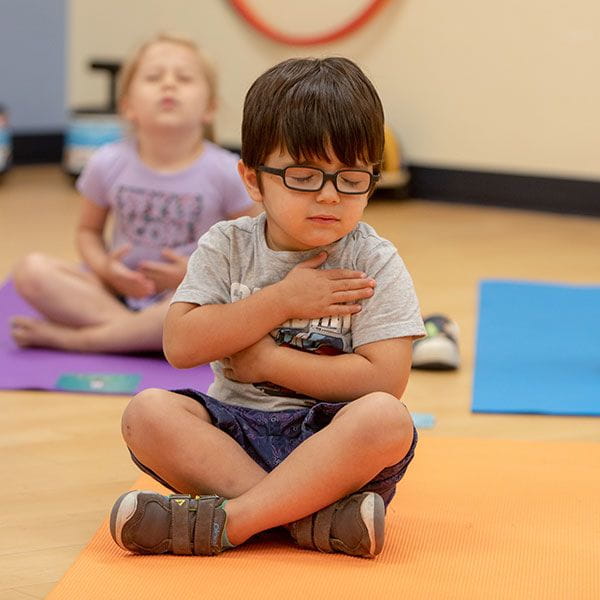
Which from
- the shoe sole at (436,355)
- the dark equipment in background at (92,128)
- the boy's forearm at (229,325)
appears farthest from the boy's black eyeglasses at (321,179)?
the dark equipment in background at (92,128)

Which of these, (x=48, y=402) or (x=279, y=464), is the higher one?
(x=279, y=464)

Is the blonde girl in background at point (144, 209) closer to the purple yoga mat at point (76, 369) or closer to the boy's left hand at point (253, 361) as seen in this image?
the purple yoga mat at point (76, 369)

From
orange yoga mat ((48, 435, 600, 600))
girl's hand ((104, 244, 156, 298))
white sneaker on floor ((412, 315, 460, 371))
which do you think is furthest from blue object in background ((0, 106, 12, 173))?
orange yoga mat ((48, 435, 600, 600))

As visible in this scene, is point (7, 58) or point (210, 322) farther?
point (7, 58)

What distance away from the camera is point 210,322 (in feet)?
3.96

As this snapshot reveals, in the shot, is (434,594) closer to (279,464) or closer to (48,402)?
(279,464)

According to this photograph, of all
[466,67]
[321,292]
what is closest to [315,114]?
[321,292]

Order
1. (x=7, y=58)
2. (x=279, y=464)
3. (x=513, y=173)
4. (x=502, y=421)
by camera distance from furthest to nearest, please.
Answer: (x=7, y=58), (x=513, y=173), (x=502, y=421), (x=279, y=464)

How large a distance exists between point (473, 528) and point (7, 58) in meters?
3.12

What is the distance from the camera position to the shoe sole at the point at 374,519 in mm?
1118

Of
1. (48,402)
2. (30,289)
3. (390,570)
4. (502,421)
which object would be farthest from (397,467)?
(30,289)

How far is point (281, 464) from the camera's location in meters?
1.15

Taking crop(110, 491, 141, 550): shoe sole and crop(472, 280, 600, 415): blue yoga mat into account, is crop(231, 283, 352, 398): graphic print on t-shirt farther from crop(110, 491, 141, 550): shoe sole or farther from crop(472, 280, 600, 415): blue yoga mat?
crop(472, 280, 600, 415): blue yoga mat

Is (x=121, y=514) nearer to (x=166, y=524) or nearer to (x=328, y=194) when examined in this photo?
(x=166, y=524)
